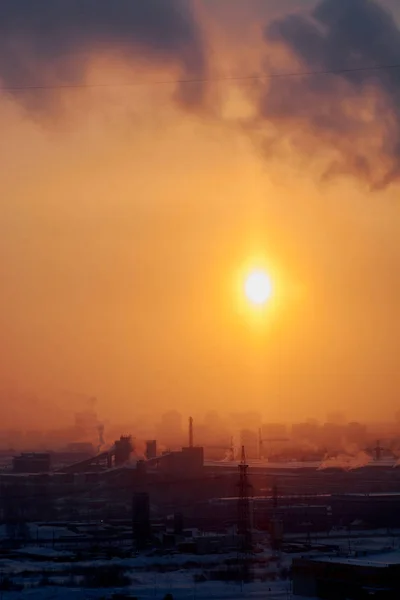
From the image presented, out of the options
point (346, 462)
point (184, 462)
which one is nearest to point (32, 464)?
point (184, 462)

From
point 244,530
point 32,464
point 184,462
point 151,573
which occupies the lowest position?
point 151,573

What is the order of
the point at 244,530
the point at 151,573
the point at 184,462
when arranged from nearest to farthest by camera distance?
the point at 151,573 < the point at 244,530 < the point at 184,462

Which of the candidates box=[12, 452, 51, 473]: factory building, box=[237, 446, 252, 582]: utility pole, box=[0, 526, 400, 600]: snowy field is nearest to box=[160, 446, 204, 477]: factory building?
box=[12, 452, 51, 473]: factory building

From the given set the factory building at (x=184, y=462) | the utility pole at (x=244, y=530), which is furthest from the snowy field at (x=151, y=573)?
the factory building at (x=184, y=462)

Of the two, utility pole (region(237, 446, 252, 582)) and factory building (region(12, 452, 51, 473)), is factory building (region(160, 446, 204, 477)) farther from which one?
utility pole (region(237, 446, 252, 582))

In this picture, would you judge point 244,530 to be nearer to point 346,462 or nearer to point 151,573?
point 151,573

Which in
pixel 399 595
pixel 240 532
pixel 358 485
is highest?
pixel 358 485

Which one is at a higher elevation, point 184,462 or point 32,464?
point 32,464

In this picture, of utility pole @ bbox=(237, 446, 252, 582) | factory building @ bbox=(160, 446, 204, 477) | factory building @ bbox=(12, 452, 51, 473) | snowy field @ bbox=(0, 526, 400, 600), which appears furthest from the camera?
factory building @ bbox=(12, 452, 51, 473)

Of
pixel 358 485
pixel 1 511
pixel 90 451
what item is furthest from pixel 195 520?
pixel 90 451

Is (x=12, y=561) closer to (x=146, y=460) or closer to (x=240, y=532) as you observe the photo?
(x=240, y=532)

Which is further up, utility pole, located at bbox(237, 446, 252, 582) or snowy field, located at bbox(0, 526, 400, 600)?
utility pole, located at bbox(237, 446, 252, 582)
